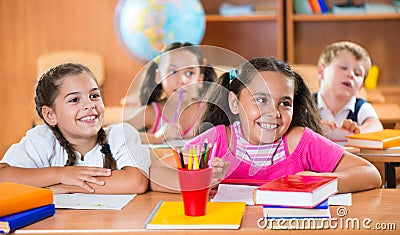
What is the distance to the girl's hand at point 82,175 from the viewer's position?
6.47 feet

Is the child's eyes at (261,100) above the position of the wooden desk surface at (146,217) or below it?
above

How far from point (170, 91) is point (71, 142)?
51.6 inches

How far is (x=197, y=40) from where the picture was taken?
4.91 meters

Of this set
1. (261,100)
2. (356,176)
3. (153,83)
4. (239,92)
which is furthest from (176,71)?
(356,176)

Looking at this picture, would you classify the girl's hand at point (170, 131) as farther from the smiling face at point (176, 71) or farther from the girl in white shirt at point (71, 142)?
the girl in white shirt at point (71, 142)

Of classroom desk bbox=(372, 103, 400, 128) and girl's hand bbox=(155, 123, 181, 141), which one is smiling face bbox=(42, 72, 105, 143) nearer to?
girl's hand bbox=(155, 123, 181, 141)

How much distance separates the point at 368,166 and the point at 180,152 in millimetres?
621

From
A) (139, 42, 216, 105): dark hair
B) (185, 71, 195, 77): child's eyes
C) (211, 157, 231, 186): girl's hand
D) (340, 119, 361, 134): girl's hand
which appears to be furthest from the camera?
(185, 71, 195, 77): child's eyes

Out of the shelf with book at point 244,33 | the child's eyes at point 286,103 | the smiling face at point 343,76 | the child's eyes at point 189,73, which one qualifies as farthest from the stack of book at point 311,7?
the child's eyes at point 286,103

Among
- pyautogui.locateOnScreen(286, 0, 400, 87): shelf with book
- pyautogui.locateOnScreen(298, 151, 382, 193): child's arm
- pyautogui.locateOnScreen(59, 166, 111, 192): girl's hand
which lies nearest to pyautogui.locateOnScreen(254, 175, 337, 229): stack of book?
pyautogui.locateOnScreen(298, 151, 382, 193): child's arm

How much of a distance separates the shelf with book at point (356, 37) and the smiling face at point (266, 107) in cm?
319

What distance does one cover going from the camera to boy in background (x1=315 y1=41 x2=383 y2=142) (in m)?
3.41

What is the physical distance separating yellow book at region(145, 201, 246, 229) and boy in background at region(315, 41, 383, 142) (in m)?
1.65

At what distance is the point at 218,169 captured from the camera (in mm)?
1772
